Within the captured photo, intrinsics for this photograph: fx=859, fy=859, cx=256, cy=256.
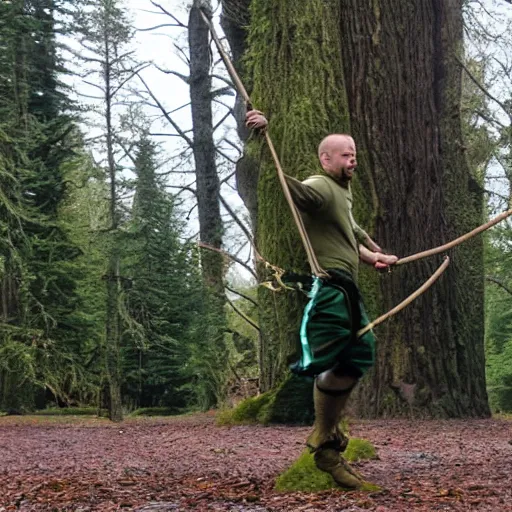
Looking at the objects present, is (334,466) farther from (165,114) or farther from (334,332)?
(165,114)

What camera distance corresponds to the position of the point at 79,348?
19828 millimetres

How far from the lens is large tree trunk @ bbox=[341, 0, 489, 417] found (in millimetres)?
10289

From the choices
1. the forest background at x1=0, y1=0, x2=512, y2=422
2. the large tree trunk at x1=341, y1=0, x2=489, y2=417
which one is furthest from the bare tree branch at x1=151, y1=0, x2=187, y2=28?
the large tree trunk at x1=341, y1=0, x2=489, y2=417

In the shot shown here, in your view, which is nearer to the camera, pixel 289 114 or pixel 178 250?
pixel 289 114

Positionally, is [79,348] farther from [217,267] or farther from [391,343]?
[391,343]

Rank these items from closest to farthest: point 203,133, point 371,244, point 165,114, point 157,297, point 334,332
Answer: point 334,332 → point 371,244 → point 157,297 → point 203,133 → point 165,114

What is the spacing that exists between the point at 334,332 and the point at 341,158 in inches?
40.7

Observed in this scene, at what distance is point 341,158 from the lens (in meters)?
4.85

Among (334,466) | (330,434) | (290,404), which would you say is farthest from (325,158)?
(290,404)

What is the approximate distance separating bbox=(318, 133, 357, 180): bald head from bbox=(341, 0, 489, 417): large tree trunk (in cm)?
565

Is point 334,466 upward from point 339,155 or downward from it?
downward

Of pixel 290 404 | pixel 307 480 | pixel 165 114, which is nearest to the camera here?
pixel 307 480

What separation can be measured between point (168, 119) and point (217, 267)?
7212 millimetres

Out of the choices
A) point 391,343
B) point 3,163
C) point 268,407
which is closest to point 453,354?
point 391,343
